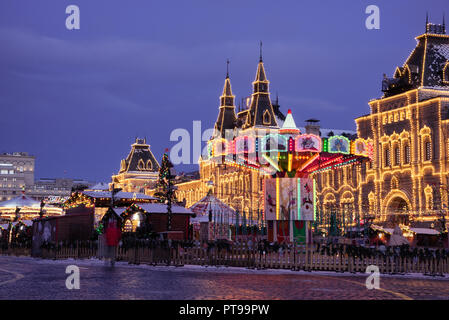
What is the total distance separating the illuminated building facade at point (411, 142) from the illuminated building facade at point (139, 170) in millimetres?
Answer: 59779

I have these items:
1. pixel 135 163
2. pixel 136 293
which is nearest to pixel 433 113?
pixel 136 293

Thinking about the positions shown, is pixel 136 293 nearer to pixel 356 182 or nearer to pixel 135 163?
pixel 356 182

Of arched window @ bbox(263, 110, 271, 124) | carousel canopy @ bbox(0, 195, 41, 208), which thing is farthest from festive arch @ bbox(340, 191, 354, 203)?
carousel canopy @ bbox(0, 195, 41, 208)

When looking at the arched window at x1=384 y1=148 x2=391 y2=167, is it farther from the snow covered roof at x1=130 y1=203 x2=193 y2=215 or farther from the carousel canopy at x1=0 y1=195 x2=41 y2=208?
the carousel canopy at x1=0 y1=195 x2=41 y2=208

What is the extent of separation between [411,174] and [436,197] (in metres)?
3.79

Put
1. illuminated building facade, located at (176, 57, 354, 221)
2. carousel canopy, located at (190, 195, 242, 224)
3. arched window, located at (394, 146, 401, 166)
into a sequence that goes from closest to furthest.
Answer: carousel canopy, located at (190, 195, 242, 224) → arched window, located at (394, 146, 401, 166) → illuminated building facade, located at (176, 57, 354, 221)

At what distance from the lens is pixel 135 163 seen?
115250mm

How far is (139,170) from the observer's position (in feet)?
377

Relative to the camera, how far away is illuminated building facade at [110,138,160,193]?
113 metres

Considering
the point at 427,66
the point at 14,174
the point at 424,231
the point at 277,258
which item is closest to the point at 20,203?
the point at 277,258

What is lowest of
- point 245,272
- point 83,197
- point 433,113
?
point 245,272

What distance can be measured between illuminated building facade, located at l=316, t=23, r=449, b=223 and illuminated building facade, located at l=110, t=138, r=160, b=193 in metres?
59.8
